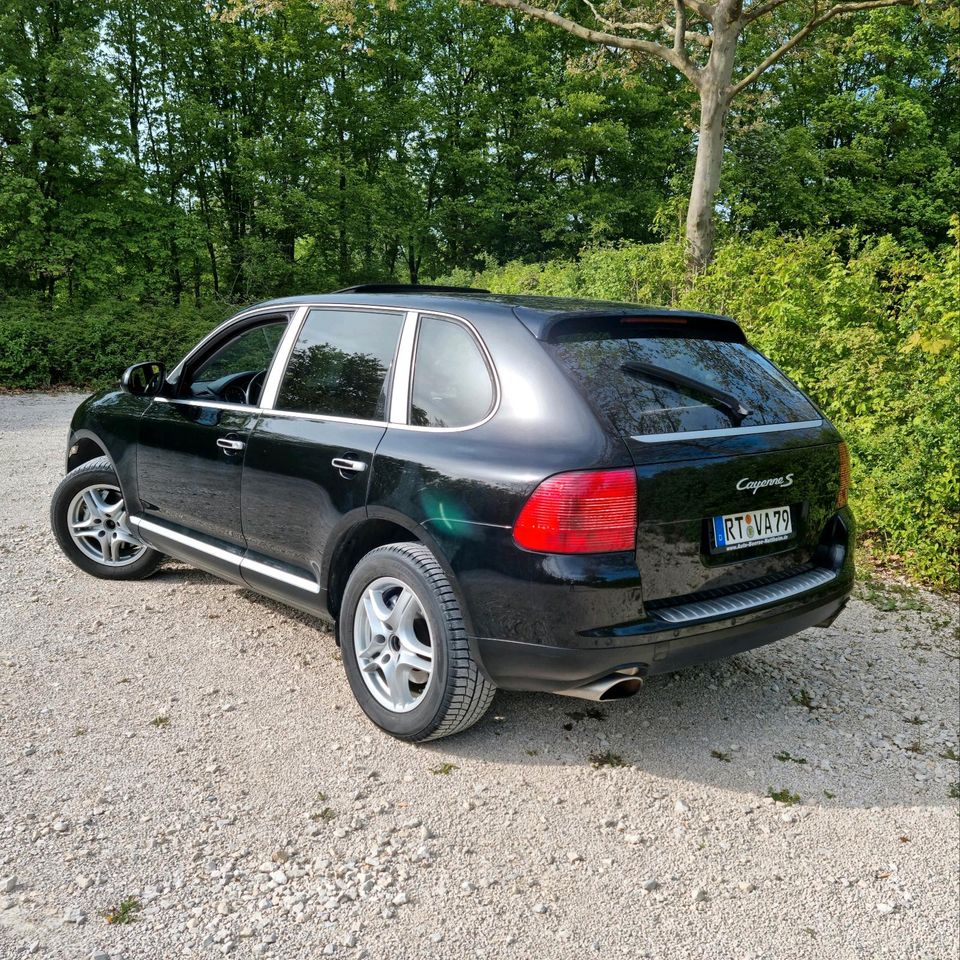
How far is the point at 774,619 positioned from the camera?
312cm

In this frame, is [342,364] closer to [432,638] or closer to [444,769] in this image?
[432,638]

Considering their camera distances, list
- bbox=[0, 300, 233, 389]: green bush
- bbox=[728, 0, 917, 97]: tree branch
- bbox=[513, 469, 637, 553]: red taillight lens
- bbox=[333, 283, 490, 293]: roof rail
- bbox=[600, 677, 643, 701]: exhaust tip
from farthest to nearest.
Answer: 1. bbox=[0, 300, 233, 389]: green bush
2. bbox=[728, 0, 917, 97]: tree branch
3. bbox=[333, 283, 490, 293]: roof rail
4. bbox=[600, 677, 643, 701]: exhaust tip
5. bbox=[513, 469, 637, 553]: red taillight lens

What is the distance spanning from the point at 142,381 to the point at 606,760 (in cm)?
344

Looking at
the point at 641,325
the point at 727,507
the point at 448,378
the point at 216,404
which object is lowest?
the point at 727,507

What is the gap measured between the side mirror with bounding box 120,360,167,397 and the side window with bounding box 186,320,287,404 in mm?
264

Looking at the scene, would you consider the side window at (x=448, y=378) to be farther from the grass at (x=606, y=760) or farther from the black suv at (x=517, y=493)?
the grass at (x=606, y=760)

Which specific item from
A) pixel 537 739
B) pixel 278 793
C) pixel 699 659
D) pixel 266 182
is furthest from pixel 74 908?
pixel 266 182

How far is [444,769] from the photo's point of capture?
3.16 meters

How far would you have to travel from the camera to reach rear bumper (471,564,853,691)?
2.78m

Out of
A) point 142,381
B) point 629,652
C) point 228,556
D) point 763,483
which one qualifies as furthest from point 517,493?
point 142,381

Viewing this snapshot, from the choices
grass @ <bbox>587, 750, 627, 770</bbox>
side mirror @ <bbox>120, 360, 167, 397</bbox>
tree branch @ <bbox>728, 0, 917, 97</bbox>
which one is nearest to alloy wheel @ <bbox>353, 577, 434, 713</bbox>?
grass @ <bbox>587, 750, 627, 770</bbox>

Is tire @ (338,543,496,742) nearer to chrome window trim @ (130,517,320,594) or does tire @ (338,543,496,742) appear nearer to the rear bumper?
the rear bumper

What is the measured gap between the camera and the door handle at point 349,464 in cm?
333

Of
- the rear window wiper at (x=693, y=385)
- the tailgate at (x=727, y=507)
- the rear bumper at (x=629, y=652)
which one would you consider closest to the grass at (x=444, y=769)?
the rear bumper at (x=629, y=652)
